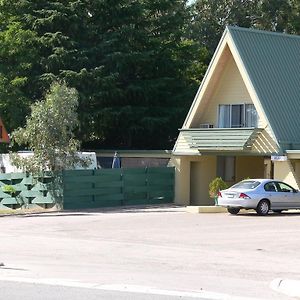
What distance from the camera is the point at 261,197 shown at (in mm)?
30281

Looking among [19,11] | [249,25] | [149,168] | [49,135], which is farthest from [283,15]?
[49,135]

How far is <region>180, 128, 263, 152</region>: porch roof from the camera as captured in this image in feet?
116

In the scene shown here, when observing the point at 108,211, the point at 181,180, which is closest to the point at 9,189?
the point at 108,211

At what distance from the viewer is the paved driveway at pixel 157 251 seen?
13781 millimetres

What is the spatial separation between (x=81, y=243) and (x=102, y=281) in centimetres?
706

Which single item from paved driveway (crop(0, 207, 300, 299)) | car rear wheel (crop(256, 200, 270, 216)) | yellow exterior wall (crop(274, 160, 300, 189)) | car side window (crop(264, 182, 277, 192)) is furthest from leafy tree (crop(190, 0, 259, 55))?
paved driveway (crop(0, 207, 300, 299))

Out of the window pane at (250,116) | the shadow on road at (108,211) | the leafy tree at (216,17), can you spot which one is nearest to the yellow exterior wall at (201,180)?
the window pane at (250,116)

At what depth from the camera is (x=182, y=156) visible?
127 ft

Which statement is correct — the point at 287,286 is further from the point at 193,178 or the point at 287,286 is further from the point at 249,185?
the point at 193,178

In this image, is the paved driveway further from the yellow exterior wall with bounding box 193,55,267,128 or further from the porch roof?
the yellow exterior wall with bounding box 193,55,267,128

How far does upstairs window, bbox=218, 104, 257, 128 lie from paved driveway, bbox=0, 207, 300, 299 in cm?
773

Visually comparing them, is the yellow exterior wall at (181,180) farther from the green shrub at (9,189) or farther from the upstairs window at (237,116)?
the green shrub at (9,189)

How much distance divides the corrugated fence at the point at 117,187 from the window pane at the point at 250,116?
15.1ft

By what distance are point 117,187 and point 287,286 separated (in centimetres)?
2381
